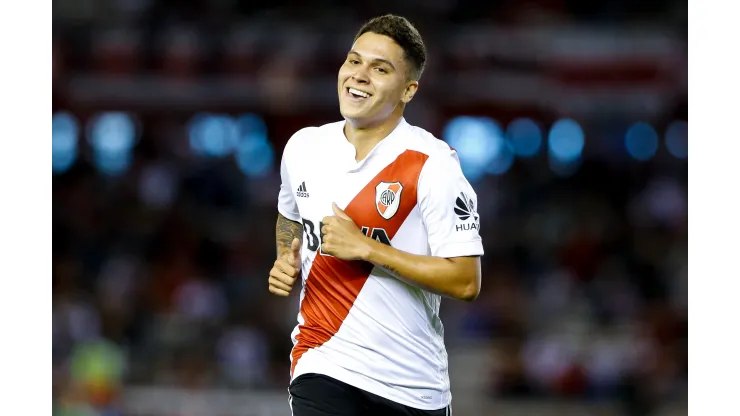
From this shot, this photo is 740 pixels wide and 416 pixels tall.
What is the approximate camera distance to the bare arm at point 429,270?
11.6ft

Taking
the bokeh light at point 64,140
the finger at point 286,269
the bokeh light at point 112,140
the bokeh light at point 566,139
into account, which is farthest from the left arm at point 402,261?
the bokeh light at point 64,140

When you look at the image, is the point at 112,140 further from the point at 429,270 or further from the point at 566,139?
the point at 429,270

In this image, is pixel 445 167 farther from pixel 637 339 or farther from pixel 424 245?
pixel 637 339

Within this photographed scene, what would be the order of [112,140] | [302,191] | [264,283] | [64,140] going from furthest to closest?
[64,140], [112,140], [264,283], [302,191]

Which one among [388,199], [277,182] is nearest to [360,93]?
[388,199]

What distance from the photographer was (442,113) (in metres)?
12.5

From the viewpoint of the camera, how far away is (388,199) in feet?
12.3

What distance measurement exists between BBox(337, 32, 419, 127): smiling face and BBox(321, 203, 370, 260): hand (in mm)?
497

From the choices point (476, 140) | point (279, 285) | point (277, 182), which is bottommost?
point (279, 285)

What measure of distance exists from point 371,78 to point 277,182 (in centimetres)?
873

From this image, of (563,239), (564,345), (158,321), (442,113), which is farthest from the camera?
(442,113)

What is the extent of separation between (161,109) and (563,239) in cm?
569

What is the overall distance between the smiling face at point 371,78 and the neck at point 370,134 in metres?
0.07
